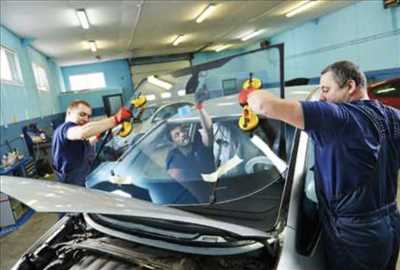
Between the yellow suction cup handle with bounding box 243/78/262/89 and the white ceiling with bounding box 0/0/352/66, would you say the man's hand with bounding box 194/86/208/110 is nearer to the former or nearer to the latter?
the yellow suction cup handle with bounding box 243/78/262/89

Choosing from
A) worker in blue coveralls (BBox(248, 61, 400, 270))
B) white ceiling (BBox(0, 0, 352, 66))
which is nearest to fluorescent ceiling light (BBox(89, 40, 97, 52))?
white ceiling (BBox(0, 0, 352, 66))

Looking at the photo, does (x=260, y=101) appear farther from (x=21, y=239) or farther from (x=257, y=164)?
(x=21, y=239)

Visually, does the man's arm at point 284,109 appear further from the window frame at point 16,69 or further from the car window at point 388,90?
the window frame at point 16,69

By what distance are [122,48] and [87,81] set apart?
11.4 ft

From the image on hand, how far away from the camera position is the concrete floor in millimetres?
3475

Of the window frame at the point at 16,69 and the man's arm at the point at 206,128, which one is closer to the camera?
the man's arm at the point at 206,128

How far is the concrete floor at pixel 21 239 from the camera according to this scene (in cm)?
347

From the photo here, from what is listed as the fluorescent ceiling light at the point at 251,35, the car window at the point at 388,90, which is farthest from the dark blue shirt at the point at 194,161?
the fluorescent ceiling light at the point at 251,35

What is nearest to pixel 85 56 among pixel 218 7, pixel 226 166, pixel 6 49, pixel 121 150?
pixel 6 49

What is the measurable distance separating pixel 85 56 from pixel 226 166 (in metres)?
12.0

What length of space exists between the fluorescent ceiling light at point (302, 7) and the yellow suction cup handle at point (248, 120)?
8.15 metres

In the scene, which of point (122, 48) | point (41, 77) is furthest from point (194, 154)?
point (122, 48)

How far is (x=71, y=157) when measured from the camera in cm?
292

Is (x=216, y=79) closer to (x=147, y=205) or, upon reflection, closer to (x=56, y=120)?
(x=147, y=205)
